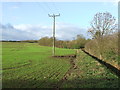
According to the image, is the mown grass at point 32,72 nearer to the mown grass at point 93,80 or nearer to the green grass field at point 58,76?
the green grass field at point 58,76

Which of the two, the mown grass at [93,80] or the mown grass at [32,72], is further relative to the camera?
the mown grass at [32,72]

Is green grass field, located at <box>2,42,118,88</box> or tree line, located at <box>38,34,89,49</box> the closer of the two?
green grass field, located at <box>2,42,118,88</box>

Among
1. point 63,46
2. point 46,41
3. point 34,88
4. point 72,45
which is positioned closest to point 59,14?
point 34,88

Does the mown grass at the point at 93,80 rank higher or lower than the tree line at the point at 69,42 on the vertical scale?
lower

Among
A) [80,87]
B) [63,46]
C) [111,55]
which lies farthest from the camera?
[63,46]

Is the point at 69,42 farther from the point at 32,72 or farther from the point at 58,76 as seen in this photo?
the point at 58,76

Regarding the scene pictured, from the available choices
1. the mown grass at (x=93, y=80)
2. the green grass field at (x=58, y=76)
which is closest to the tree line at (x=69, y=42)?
the green grass field at (x=58, y=76)

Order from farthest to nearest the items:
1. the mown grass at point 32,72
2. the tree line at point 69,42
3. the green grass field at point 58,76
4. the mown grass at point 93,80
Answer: the tree line at point 69,42 < the mown grass at point 32,72 < the green grass field at point 58,76 < the mown grass at point 93,80

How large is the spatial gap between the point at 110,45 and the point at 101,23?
12.3 feet

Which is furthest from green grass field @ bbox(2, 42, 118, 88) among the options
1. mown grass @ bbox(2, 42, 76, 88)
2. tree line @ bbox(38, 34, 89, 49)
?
tree line @ bbox(38, 34, 89, 49)

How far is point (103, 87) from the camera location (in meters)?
4.81

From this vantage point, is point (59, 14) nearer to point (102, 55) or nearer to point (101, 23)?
point (101, 23)

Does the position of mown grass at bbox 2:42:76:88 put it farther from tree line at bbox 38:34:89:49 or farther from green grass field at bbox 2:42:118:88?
tree line at bbox 38:34:89:49

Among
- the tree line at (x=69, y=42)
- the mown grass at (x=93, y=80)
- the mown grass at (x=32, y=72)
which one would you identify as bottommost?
the mown grass at (x=32, y=72)
